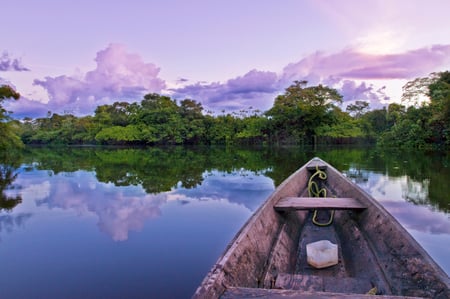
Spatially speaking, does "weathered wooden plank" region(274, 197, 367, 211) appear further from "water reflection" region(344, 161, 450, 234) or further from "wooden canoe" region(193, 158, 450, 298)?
"water reflection" region(344, 161, 450, 234)

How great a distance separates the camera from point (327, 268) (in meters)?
2.32

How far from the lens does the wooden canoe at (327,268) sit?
4.57 feet

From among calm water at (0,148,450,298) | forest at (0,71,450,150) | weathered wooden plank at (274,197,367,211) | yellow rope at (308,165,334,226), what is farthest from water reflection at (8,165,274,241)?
forest at (0,71,450,150)

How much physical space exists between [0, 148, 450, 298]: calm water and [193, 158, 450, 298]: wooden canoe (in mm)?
692

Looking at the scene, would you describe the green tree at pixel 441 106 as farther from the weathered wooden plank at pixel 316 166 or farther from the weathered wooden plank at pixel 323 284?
the weathered wooden plank at pixel 323 284

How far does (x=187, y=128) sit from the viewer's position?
31.7 metres

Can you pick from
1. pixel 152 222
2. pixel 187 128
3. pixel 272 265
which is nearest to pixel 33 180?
pixel 152 222

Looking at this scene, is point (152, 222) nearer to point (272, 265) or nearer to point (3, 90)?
point (272, 265)

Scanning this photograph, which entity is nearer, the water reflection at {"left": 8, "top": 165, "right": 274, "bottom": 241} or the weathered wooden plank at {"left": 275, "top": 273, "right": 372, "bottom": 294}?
the weathered wooden plank at {"left": 275, "top": 273, "right": 372, "bottom": 294}

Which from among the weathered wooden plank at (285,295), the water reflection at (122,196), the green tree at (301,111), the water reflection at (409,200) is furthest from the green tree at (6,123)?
the green tree at (301,111)

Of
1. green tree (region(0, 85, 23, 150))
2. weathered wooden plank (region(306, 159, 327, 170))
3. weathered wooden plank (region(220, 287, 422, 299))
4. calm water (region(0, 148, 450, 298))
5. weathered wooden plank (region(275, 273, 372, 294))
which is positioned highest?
green tree (region(0, 85, 23, 150))

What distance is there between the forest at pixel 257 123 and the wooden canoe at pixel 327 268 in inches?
760

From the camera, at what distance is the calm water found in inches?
100

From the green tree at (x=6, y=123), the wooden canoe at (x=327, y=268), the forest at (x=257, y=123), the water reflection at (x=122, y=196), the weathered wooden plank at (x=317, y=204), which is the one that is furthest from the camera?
the forest at (x=257, y=123)
